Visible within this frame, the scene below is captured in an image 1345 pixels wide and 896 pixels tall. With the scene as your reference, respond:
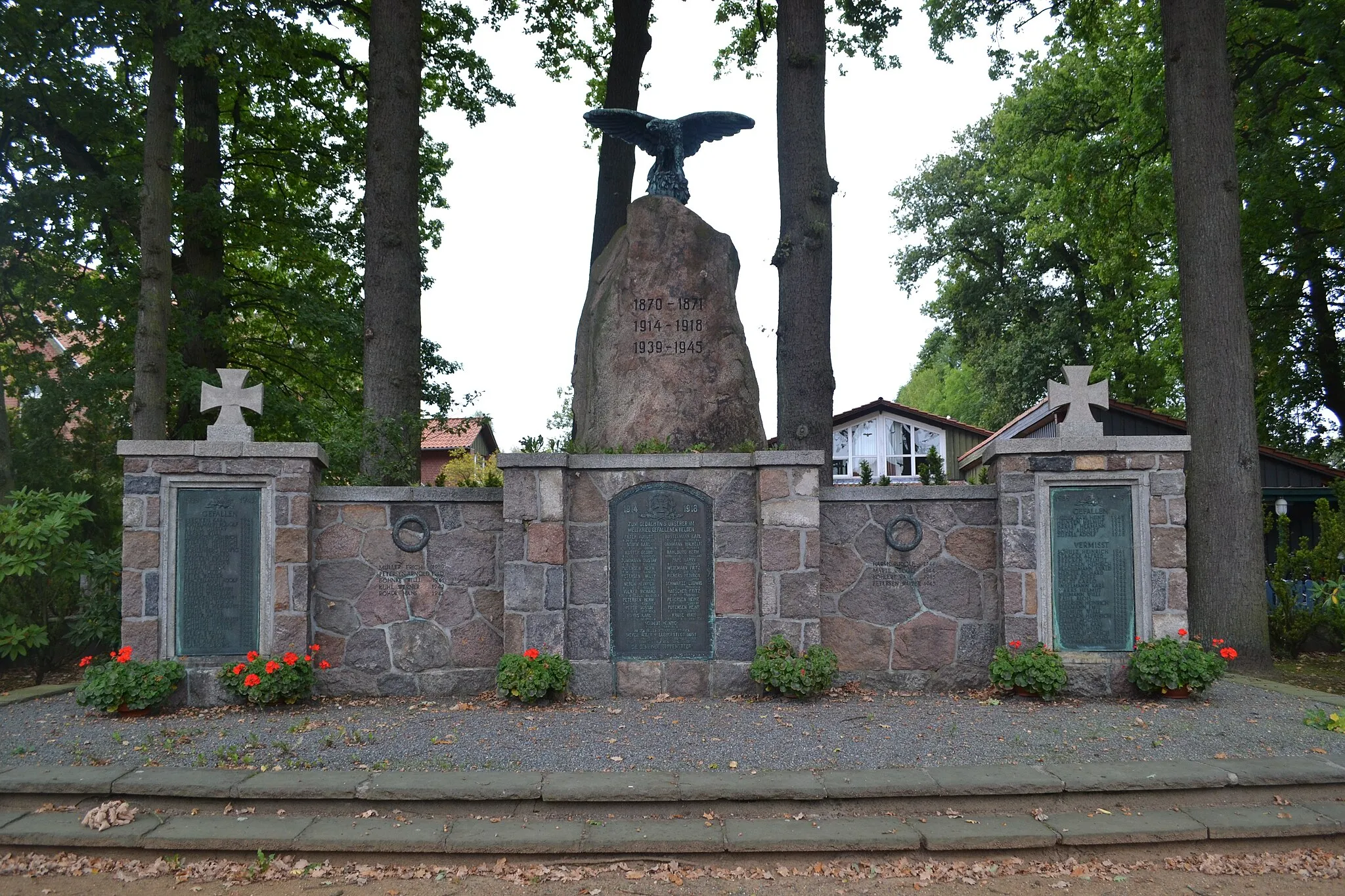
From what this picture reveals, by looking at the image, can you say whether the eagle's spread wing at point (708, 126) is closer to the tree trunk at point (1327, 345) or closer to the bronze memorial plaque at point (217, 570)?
the bronze memorial plaque at point (217, 570)

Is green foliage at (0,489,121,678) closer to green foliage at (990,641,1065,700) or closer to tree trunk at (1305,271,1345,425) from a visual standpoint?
green foliage at (990,641,1065,700)

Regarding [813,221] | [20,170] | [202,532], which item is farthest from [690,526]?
[20,170]

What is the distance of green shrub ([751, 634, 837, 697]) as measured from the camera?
6.72m

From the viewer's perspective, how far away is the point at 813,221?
9906 mm

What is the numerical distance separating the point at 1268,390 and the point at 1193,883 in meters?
15.6

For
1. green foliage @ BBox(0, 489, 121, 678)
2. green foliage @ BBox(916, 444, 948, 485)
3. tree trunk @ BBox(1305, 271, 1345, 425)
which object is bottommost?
green foliage @ BBox(0, 489, 121, 678)

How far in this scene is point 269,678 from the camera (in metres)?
6.64

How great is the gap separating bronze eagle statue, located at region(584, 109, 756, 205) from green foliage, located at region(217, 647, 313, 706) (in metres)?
5.07

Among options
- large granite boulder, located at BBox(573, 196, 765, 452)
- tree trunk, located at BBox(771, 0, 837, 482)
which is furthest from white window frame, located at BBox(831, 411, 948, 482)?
large granite boulder, located at BBox(573, 196, 765, 452)

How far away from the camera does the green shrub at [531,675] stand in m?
6.63

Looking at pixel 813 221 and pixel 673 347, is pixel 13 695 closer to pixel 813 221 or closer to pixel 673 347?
pixel 673 347

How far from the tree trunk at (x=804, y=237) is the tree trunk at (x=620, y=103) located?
3.64 m

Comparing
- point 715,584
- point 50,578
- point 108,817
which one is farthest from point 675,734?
point 50,578

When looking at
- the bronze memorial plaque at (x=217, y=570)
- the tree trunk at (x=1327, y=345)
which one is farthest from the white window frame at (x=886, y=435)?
the bronze memorial plaque at (x=217, y=570)
